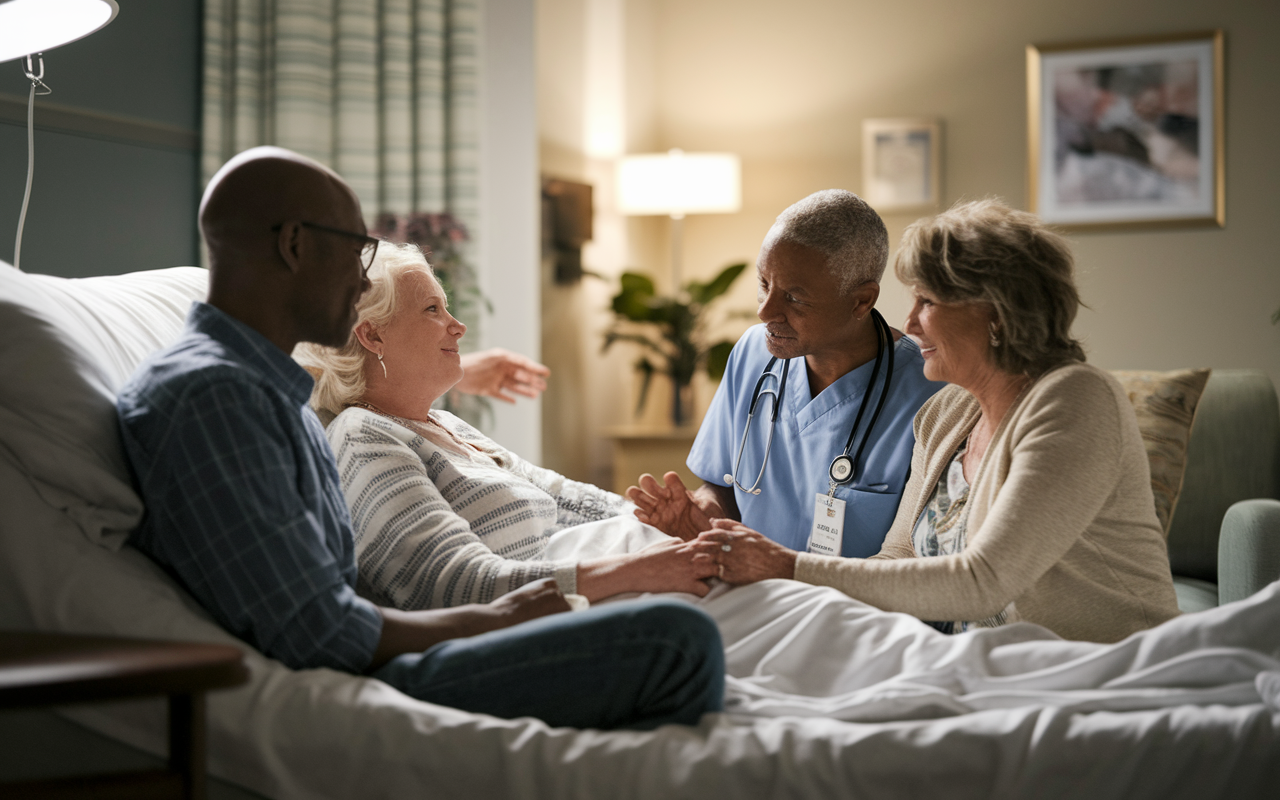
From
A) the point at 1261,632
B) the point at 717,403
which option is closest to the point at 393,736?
the point at 1261,632

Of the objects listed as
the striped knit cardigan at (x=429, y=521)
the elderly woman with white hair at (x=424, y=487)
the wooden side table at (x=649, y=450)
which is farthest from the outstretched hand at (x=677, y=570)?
the wooden side table at (x=649, y=450)

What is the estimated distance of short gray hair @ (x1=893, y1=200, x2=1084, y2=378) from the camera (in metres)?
1.46

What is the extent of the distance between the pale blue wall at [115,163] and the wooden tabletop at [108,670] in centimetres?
257

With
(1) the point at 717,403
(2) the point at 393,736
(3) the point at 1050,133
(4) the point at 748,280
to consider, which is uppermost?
(3) the point at 1050,133

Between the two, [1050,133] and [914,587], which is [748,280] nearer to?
[1050,133]

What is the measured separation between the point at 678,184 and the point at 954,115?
1443 millimetres

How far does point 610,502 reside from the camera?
210 cm

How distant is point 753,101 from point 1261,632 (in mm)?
4578

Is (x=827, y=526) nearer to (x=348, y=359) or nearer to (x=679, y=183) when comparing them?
(x=348, y=359)

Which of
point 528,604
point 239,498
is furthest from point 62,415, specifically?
point 528,604

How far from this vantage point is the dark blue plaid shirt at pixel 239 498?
1122 millimetres

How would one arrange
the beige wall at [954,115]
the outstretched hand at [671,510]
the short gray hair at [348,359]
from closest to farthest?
the short gray hair at [348,359] < the outstretched hand at [671,510] < the beige wall at [954,115]

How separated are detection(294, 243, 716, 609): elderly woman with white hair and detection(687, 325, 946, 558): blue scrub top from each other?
0.37 meters

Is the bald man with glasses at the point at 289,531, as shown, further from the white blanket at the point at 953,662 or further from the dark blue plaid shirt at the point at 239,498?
the white blanket at the point at 953,662
